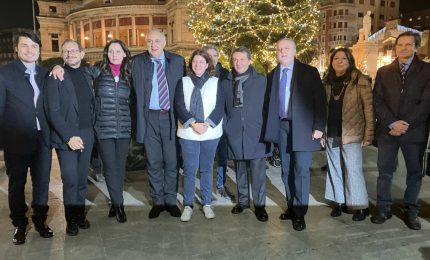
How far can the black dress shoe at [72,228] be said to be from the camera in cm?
420

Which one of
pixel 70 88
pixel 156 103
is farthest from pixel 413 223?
pixel 70 88

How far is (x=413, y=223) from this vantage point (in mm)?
4332

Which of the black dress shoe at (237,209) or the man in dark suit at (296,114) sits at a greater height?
the man in dark suit at (296,114)

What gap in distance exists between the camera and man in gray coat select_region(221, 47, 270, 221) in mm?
4527

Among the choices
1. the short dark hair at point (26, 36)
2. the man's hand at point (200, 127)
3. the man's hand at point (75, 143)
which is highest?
the short dark hair at point (26, 36)

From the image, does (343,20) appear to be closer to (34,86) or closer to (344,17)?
(344,17)

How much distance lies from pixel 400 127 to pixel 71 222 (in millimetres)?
3964

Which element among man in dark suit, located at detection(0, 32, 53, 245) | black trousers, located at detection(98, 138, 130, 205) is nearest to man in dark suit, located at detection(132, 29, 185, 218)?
black trousers, located at detection(98, 138, 130, 205)

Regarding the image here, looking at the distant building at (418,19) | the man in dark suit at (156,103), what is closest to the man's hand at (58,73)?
the man in dark suit at (156,103)

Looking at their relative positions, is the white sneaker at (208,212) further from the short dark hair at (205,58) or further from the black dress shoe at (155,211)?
the short dark hair at (205,58)

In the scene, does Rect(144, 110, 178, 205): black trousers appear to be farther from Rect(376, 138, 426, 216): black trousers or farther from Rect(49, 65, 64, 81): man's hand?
Rect(376, 138, 426, 216): black trousers

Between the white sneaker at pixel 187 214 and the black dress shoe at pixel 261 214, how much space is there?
85 centimetres

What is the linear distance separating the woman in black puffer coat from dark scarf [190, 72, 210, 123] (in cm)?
79

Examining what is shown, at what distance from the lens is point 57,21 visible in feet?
254
